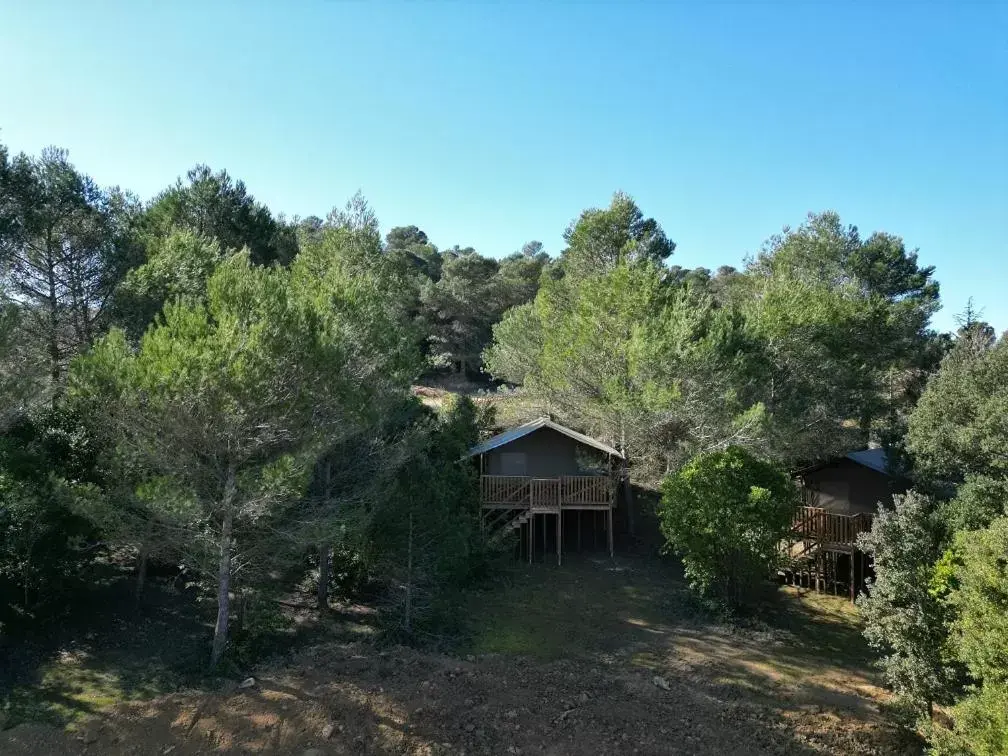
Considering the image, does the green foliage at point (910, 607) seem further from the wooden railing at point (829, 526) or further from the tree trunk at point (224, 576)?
the tree trunk at point (224, 576)

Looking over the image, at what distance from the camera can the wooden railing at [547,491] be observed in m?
21.8

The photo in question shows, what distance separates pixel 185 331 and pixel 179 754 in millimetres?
7149

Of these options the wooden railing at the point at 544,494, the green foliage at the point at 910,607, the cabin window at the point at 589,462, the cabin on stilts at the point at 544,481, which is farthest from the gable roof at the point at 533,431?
the green foliage at the point at 910,607

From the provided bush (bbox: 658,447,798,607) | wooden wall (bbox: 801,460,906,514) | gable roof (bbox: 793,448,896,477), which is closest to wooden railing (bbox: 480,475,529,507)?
bush (bbox: 658,447,798,607)

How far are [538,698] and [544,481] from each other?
1042 centimetres

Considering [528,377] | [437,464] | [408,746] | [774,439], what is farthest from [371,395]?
[774,439]

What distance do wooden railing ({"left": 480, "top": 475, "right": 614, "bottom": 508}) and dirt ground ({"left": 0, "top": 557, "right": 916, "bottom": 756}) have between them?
4951mm

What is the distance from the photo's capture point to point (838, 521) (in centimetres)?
1925

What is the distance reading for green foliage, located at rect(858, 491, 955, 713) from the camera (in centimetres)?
1132

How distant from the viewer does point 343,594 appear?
56.6 feet

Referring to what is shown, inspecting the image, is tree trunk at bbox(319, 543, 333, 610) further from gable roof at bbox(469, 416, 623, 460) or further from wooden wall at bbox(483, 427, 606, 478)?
wooden wall at bbox(483, 427, 606, 478)

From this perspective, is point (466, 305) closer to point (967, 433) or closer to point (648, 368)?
point (648, 368)

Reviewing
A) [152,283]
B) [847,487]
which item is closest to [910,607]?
[847,487]

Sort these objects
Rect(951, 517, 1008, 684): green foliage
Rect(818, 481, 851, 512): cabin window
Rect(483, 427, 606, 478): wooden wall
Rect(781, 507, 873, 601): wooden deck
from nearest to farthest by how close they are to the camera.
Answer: Rect(951, 517, 1008, 684): green foliage → Rect(781, 507, 873, 601): wooden deck → Rect(818, 481, 851, 512): cabin window → Rect(483, 427, 606, 478): wooden wall
